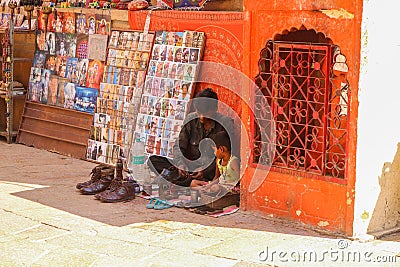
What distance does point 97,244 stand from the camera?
6.51m

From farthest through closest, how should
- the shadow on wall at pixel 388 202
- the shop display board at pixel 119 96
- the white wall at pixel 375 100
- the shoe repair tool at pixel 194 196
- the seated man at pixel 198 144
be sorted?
the shop display board at pixel 119 96
the seated man at pixel 198 144
the shoe repair tool at pixel 194 196
the shadow on wall at pixel 388 202
the white wall at pixel 375 100

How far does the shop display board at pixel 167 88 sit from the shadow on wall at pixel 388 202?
9.14 ft

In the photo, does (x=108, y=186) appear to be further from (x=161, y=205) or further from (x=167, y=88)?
(x=167, y=88)

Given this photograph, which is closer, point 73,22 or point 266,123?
point 266,123

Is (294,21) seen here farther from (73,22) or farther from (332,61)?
(73,22)

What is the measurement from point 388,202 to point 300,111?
44.7 inches

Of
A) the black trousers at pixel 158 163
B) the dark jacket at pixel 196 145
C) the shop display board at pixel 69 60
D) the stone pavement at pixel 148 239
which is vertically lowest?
the stone pavement at pixel 148 239

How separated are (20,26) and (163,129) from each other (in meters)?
4.13

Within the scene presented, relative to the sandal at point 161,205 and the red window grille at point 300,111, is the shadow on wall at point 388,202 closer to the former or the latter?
the red window grille at point 300,111

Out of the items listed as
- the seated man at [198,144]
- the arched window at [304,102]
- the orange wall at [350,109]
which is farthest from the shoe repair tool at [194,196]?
the arched window at [304,102]

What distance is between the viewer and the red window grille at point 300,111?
6805 mm

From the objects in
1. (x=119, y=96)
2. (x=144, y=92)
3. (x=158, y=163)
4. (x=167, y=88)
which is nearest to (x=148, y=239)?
(x=158, y=163)

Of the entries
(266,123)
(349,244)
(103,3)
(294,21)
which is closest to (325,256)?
(349,244)

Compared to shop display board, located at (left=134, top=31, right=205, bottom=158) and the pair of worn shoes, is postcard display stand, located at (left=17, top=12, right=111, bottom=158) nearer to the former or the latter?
shop display board, located at (left=134, top=31, right=205, bottom=158)
